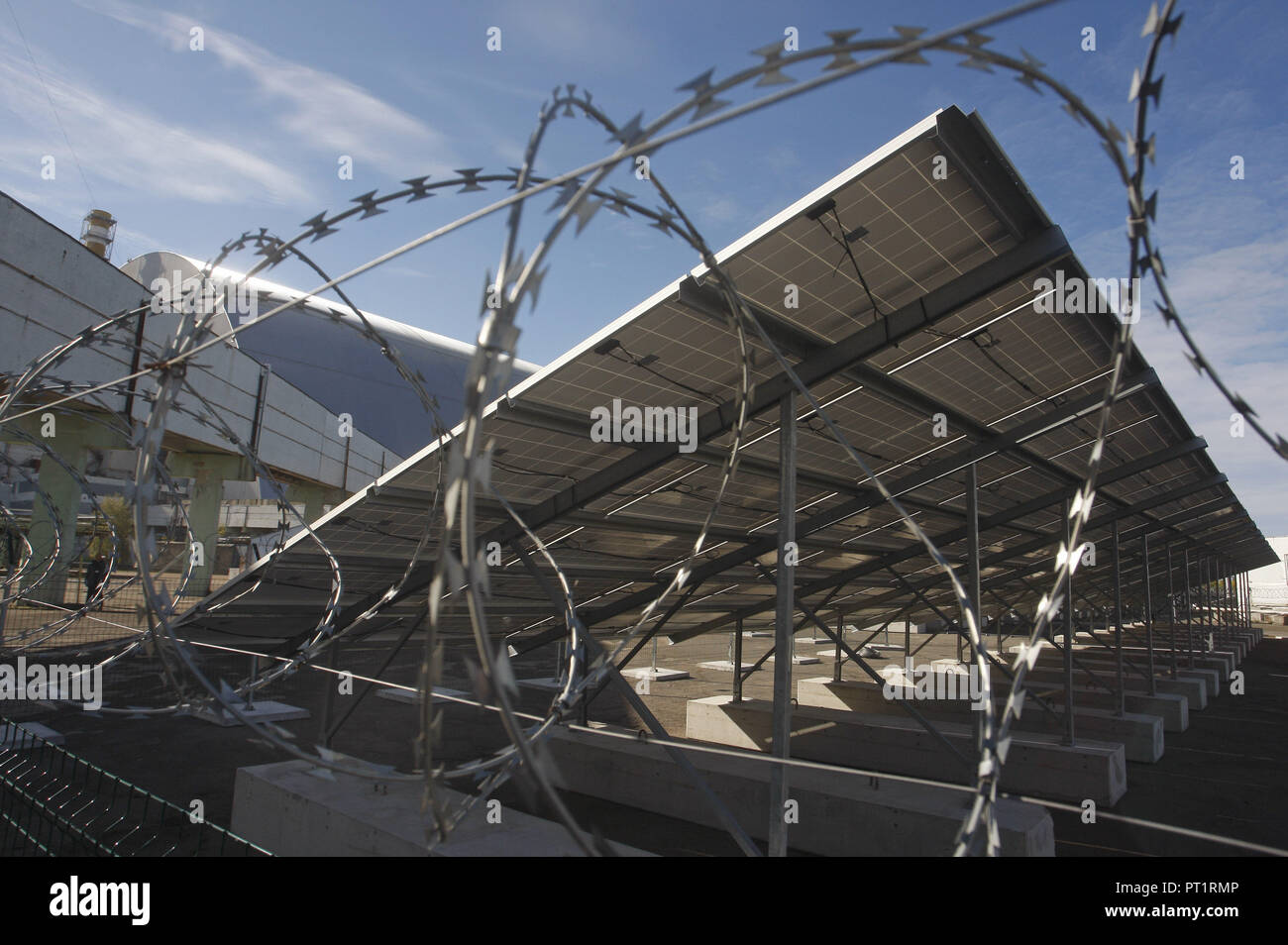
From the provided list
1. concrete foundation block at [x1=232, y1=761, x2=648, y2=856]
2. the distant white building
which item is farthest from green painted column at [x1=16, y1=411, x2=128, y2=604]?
the distant white building

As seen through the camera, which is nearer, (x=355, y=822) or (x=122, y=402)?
(x=355, y=822)

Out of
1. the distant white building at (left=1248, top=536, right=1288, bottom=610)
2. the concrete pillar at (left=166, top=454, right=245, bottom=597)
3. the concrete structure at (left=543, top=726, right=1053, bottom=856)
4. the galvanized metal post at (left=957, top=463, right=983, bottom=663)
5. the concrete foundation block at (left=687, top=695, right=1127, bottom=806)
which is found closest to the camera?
the concrete structure at (left=543, top=726, right=1053, bottom=856)

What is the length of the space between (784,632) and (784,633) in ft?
0.03

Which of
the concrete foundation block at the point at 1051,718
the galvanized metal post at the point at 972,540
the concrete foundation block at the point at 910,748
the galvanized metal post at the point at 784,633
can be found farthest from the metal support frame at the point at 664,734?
the concrete foundation block at the point at 1051,718

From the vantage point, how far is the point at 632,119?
3.63 m

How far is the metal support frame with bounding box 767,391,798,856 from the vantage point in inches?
313

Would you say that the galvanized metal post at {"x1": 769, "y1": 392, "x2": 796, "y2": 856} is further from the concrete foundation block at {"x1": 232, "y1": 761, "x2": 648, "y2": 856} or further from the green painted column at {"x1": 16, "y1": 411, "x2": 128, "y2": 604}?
the green painted column at {"x1": 16, "y1": 411, "x2": 128, "y2": 604}

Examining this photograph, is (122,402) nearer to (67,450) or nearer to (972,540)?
(67,450)

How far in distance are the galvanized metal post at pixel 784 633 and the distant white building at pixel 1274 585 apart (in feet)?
414

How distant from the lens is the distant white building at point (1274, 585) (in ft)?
355

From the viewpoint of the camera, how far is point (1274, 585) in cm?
11331

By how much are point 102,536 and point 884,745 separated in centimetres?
4776

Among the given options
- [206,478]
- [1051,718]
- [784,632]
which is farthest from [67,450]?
[1051,718]
